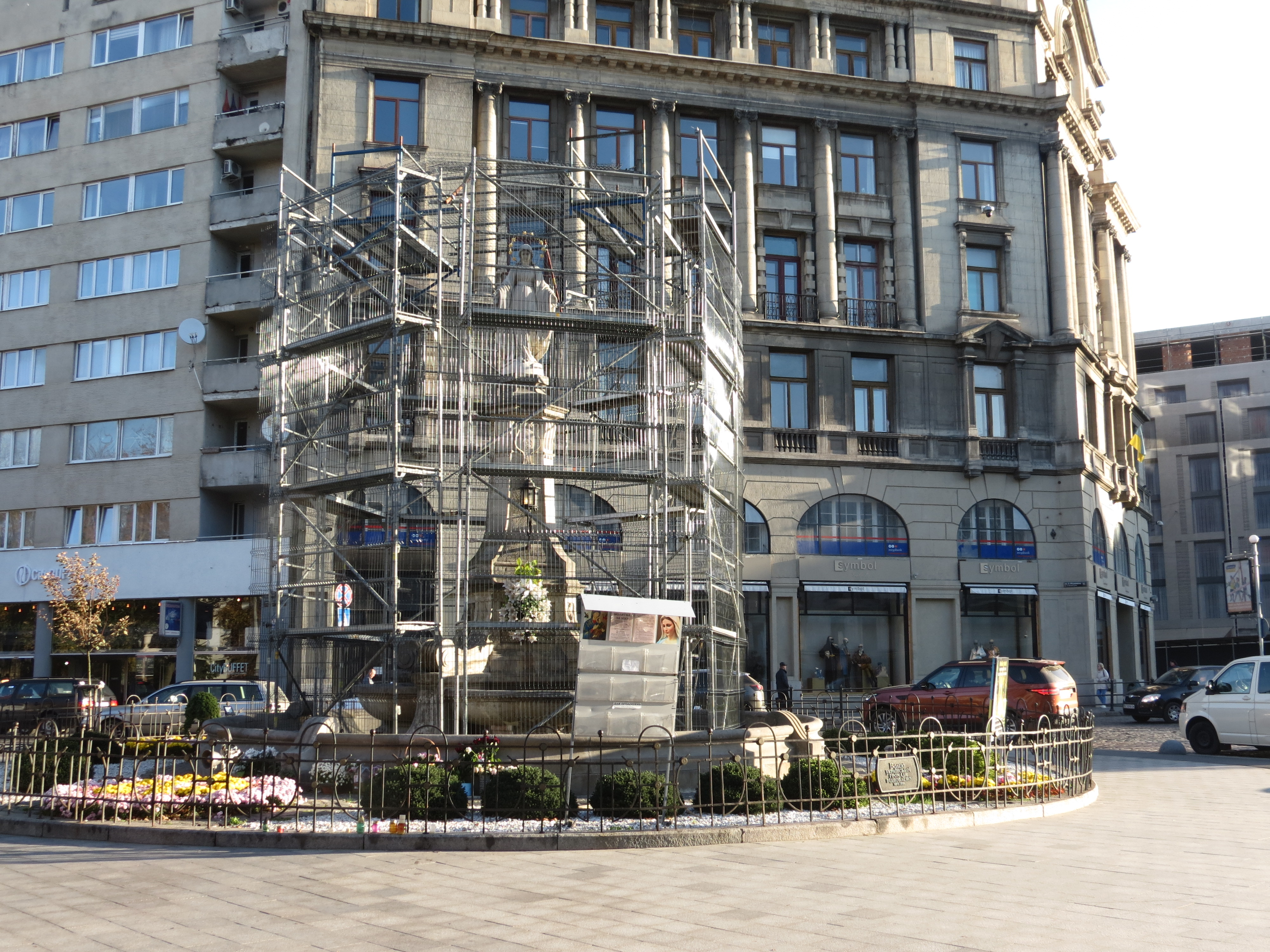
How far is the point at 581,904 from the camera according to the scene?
939 centimetres

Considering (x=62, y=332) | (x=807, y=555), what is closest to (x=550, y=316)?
(x=807, y=555)

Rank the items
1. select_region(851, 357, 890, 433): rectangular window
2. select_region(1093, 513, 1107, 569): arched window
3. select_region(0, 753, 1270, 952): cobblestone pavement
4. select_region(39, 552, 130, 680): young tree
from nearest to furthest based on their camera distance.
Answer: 1. select_region(0, 753, 1270, 952): cobblestone pavement
2. select_region(39, 552, 130, 680): young tree
3. select_region(851, 357, 890, 433): rectangular window
4. select_region(1093, 513, 1107, 569): arched window

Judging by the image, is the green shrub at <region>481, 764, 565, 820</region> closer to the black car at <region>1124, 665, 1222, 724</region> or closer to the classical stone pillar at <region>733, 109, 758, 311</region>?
the black car at <region>1124, 665, 1222, 724</region>

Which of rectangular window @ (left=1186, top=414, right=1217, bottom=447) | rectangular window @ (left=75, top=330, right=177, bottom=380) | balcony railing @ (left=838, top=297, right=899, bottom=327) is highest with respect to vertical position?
rectangular window @ (left=1186, top=414, right=1217, bottom=447)

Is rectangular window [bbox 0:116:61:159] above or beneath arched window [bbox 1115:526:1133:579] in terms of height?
above

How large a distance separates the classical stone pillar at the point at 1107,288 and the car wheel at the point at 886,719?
2622 centimetres

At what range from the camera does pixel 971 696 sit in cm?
2677

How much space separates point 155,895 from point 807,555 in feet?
100

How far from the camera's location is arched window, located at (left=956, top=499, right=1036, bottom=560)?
1574 inches

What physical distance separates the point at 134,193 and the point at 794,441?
24.6m

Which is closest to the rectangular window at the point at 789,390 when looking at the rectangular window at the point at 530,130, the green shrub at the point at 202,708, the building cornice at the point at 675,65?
the building cornice at the point at 675,65

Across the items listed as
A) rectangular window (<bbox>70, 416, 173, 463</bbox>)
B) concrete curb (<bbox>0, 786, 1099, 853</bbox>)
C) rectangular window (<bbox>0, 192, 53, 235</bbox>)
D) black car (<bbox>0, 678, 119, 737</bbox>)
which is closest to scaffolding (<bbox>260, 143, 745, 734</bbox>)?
concrete curb (<bbox>0, 786, 1099, 853</bbox>)

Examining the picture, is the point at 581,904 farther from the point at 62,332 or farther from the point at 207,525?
the point at 62,332

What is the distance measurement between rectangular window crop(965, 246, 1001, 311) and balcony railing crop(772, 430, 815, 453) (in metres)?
7.39
